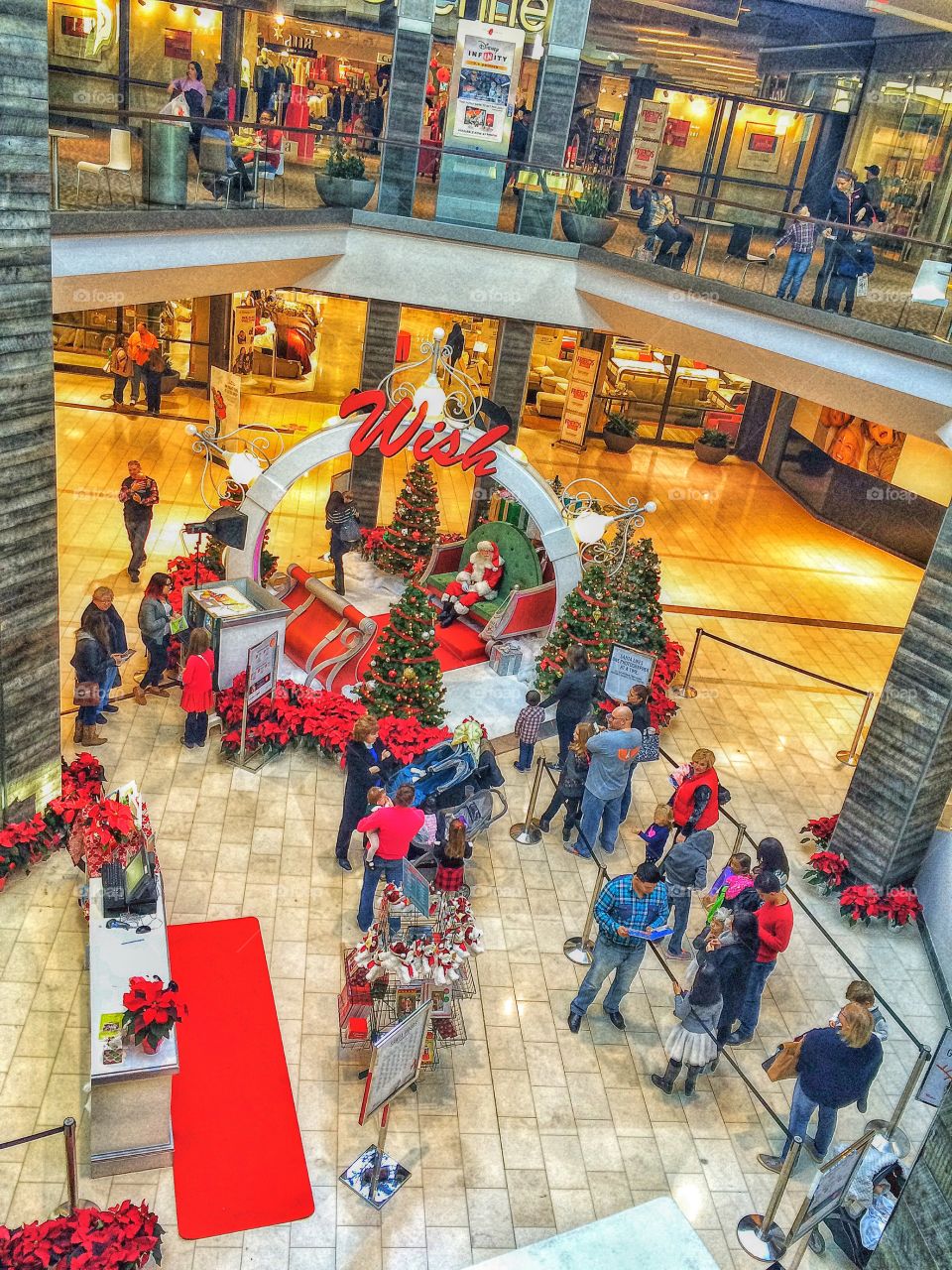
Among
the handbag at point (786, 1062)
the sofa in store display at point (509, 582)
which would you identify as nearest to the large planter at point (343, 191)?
the sofa in store display at point (509, 582)

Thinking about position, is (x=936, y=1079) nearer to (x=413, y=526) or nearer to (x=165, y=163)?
(x=413, y=526)

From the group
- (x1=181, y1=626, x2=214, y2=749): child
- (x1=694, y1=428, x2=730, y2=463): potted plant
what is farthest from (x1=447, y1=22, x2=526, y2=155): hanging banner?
(x1=694, y1=428, x2=730, y2=463): potted plant

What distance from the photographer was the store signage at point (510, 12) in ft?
48.8

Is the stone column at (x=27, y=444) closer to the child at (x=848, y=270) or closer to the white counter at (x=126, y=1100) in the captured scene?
the white counter at (x=126, y=1100)

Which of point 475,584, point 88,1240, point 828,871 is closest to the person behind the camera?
point 88,1240

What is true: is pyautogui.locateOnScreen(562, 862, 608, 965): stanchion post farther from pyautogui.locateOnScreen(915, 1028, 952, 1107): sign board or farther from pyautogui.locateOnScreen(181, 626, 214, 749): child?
pyautogui.locateOnScreen(181, 626, 214, 749): child

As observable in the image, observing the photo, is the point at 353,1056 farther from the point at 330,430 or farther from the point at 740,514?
the point at 740,514

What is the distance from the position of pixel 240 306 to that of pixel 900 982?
15048 millimetres

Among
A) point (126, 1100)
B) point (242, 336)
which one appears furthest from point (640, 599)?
point (242, 336)

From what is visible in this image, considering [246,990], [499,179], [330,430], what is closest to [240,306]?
[499,179]

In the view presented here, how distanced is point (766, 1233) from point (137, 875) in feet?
15.3

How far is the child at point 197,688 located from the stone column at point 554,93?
24.8 feet

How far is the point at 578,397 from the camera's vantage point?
2228cm

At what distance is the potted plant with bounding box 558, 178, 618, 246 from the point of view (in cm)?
1452
